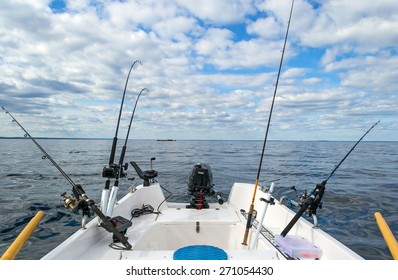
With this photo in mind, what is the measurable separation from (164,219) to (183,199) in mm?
3914

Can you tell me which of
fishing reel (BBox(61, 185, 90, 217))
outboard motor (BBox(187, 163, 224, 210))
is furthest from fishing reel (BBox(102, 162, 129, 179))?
outboard motor (BBox(187, 163, 224, 210))

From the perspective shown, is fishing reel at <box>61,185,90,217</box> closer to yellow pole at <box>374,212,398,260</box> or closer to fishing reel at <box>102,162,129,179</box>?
fishing reel at <box>102,162,129,179</box>

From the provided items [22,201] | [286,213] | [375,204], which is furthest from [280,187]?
[22,201]

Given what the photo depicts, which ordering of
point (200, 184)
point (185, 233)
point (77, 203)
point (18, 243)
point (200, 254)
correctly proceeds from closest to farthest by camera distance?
point (18, 243) < point (200, 254) < point (77, 203) < point (185, 233) < point (200, 184)

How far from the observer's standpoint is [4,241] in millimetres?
4898

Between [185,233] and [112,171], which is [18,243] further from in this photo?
[185,233]

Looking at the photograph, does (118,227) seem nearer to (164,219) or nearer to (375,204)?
(164,219)

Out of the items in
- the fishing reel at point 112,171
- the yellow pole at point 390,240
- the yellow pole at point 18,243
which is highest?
the fishing reel at point 112,171

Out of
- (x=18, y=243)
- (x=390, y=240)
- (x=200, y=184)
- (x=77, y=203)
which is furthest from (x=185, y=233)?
(x=390, y=240)

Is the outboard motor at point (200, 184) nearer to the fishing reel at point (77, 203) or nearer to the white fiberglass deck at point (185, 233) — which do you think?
the white fiberglass deck at point (185, 233)

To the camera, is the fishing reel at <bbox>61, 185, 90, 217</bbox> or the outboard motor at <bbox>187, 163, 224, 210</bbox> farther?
the outboard motor at <bbox>187, 163, 224, 210</bbox>

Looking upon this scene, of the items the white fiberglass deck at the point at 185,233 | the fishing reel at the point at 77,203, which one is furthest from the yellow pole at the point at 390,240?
the fishing reel at the point at 77,203
